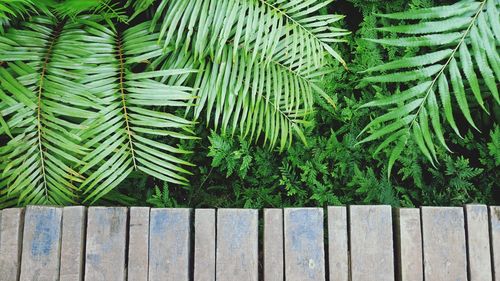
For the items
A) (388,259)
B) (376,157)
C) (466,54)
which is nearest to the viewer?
(388,259)

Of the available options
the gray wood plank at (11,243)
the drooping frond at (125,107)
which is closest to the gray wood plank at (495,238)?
the drooping frond at (125,107)

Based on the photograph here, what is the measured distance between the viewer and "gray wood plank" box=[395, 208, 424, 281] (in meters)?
1.88

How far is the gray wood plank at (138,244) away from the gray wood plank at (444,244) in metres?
1.04

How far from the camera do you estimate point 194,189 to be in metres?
2.51

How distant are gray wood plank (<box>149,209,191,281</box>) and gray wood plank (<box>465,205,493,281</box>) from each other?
1.06 meters

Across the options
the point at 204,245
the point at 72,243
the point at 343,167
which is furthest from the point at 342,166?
the point at 72,243

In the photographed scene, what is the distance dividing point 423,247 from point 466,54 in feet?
2.95

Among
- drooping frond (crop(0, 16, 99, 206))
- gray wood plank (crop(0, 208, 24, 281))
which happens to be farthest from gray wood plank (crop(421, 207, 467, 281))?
gray wood plank (crop(0, 208, 24, 281))

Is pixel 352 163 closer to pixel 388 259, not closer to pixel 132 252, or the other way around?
pixel 388 259

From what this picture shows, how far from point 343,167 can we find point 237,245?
29.0 inches

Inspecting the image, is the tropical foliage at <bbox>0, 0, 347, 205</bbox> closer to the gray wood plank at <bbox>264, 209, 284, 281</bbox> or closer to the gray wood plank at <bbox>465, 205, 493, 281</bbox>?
the gray wood plank at <bbox>264, 209, 284, 281</bbox>

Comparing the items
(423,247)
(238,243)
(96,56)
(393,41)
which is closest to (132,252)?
(238,243)

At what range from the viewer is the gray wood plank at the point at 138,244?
6.19 ft

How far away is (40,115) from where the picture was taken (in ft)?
7.16
